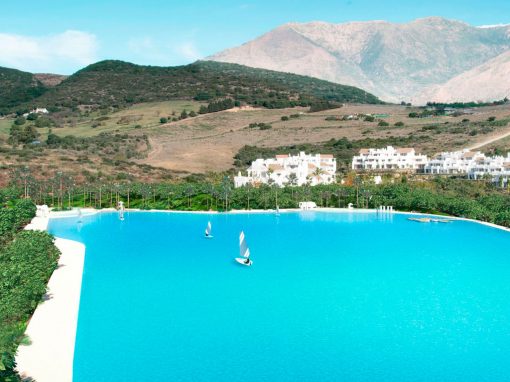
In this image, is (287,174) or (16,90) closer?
(287,174)

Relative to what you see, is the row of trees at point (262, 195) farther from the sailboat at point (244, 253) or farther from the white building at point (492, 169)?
the sailboat at point (244, 253)

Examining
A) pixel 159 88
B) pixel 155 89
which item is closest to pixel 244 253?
pixel 155 89

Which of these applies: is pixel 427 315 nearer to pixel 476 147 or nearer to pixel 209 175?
pixel 209 175

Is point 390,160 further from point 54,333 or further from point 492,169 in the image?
point 54,333

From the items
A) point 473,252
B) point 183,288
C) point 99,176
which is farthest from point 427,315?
point 99,176

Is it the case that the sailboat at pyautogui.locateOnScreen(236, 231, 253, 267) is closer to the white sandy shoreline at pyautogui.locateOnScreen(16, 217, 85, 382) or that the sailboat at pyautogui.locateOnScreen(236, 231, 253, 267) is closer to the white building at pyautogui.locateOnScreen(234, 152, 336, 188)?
the white sandy shoreline at pyautogui.locateOnScreen(16, 217, 85, 382)

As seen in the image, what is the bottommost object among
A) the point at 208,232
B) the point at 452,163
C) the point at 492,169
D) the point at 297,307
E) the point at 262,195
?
the point at 297,307

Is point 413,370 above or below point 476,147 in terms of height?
below
